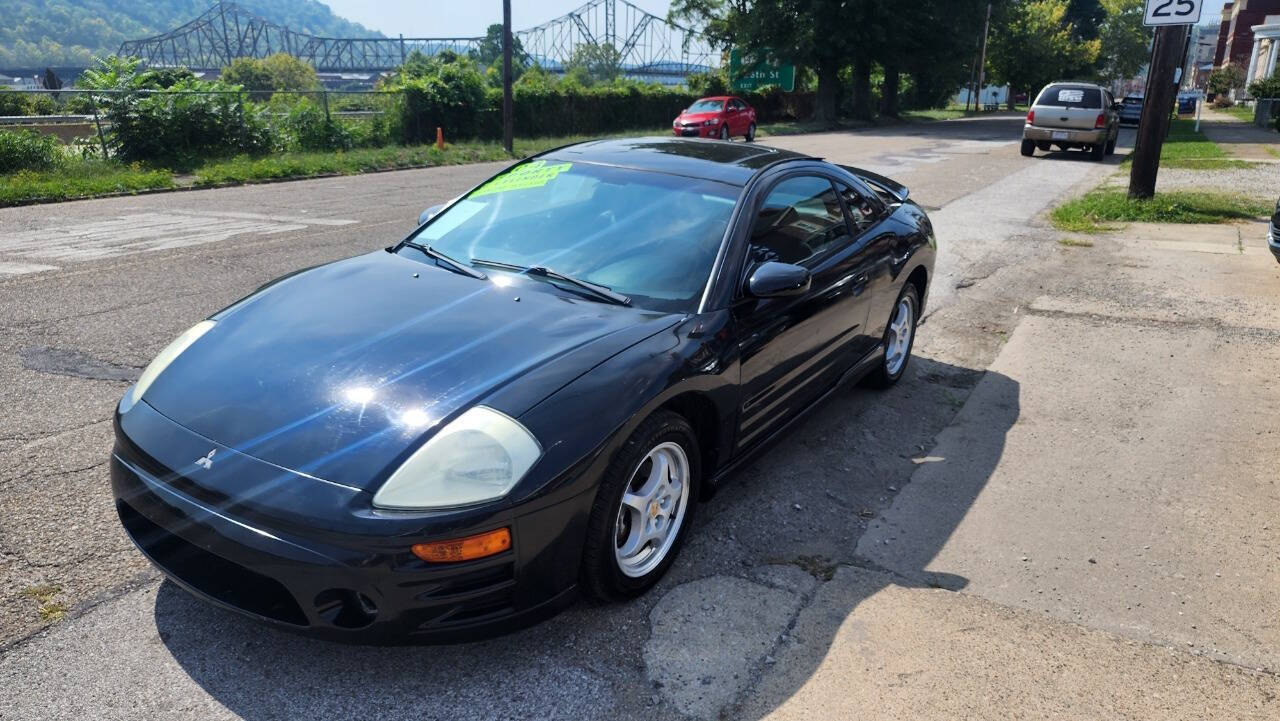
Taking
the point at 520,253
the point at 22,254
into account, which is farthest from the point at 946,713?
the point at 22,254

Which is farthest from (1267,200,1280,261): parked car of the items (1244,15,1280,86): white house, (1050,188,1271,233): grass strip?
→ (1244,15,1280,86): white house

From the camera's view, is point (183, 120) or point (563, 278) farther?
point (183, 120)

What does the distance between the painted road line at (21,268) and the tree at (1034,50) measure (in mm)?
66973

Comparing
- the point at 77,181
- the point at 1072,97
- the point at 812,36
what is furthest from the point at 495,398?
the point at 812,36

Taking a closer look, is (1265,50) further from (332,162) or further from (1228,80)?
(332,162)

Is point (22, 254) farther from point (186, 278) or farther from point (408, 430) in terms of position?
point (408, 430)

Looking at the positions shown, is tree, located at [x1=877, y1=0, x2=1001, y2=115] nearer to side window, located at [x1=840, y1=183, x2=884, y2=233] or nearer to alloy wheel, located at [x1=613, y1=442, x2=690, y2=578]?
side window, located at [x1=840, y1=183, x2=884, y2=233]

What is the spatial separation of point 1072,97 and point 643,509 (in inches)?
852

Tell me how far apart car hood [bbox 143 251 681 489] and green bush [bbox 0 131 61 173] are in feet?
46.7

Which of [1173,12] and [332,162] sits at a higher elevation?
[1173,12]

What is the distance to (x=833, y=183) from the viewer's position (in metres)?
4.73

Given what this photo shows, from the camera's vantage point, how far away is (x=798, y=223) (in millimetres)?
4211

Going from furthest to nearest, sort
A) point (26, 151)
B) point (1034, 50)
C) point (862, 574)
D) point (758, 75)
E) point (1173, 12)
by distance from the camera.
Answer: point (1034, 50) < point (758, 75) < point (26, 151) < point (1173, 12) < point (862, 574)

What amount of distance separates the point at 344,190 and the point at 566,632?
44.1 ft
